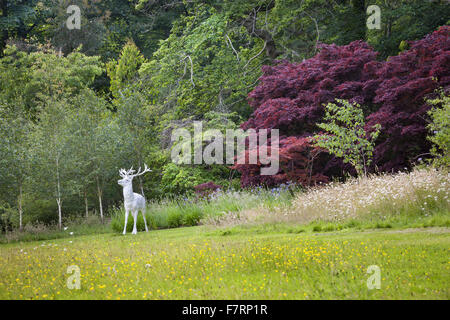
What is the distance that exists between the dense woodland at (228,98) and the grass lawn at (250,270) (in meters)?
5.24

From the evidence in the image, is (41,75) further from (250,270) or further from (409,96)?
(250,270)

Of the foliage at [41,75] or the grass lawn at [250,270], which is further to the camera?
the foliage at [41,75]

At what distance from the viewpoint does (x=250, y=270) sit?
261 inches

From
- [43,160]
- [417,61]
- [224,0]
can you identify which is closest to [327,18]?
[224,0]

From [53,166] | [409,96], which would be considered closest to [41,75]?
[53,166]

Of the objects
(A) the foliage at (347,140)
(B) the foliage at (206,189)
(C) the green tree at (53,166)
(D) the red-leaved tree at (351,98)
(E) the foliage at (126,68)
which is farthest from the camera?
(E) the foliage at (126,68)

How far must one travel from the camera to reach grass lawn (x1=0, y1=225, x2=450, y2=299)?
5.39 metres

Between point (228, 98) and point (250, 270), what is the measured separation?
57.1ft

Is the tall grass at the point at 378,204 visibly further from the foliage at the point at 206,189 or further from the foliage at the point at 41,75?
the foliage at the point at 41,75

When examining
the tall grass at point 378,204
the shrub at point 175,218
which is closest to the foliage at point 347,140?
the tall grass at point 378,204

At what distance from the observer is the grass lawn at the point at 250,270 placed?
5391 millimetres

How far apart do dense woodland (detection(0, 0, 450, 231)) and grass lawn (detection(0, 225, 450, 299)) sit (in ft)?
17.2

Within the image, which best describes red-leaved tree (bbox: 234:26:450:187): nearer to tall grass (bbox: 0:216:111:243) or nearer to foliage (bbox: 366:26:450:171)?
foliage (bbox: 366:26:450:171)
